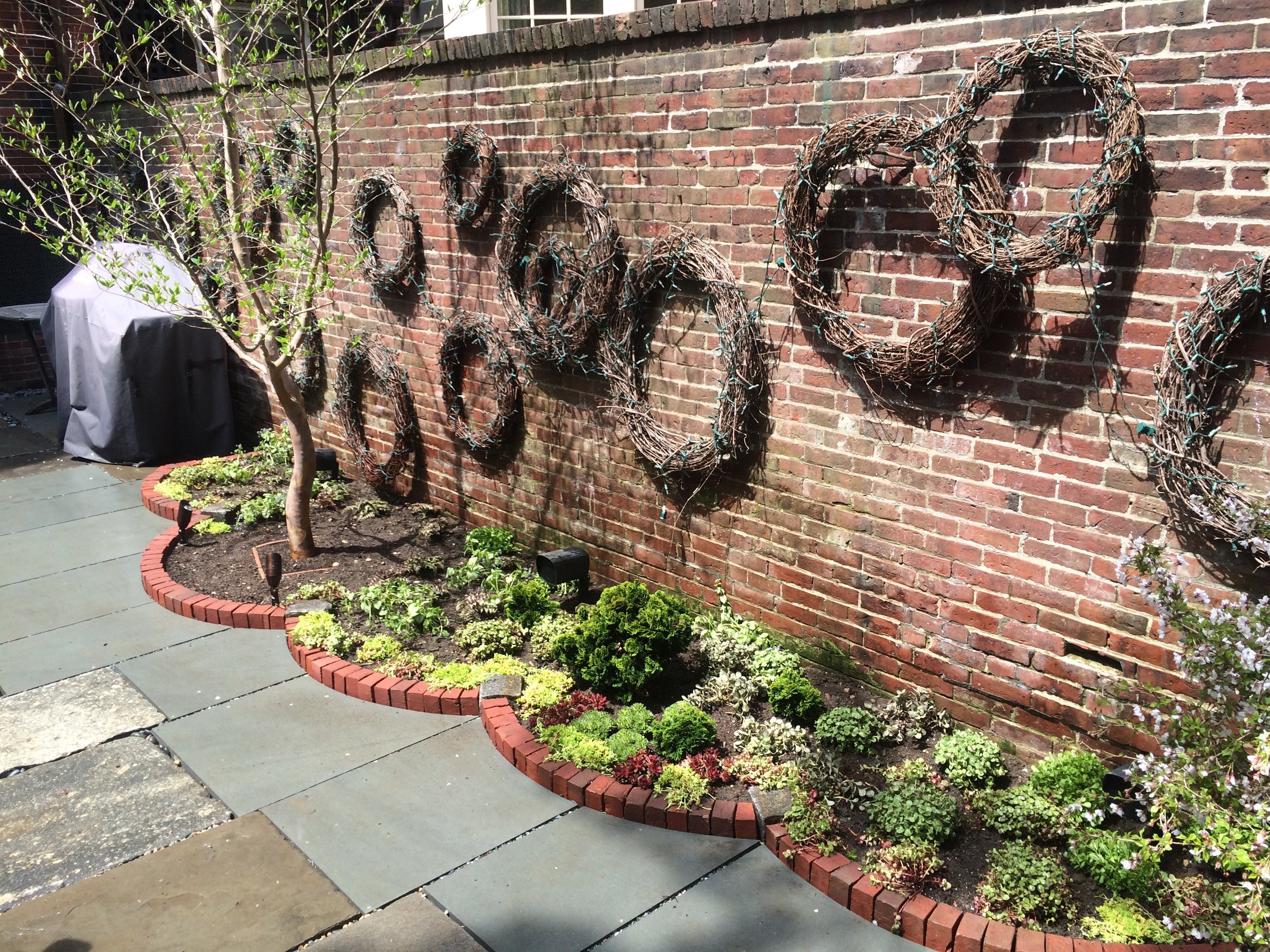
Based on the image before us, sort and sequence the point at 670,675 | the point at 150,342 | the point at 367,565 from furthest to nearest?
the point at 150,342 < the point at 367,565 < the point at 670,675

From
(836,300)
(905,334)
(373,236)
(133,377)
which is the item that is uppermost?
(373,236)

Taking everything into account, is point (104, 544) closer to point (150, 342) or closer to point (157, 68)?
point (150, 342)

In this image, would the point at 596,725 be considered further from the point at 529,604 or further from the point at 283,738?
the point at 283,738

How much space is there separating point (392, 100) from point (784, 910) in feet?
18.2

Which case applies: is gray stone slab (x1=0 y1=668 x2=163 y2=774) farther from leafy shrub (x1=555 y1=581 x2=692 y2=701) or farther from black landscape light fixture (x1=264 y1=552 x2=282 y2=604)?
leafy shrub (x1=555 y1=581 x2=692 y2=701)

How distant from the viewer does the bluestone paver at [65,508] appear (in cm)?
730

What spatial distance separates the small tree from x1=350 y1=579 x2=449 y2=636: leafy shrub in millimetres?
981

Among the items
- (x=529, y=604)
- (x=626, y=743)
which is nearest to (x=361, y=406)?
(x=529, y=604)

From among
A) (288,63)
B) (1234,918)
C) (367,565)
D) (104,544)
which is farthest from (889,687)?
(288,63)

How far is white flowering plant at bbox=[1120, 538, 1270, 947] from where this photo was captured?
2.88 metres

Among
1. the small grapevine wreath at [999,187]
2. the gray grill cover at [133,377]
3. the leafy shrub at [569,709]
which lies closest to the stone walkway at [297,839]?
the leafy shrub at [569,709]

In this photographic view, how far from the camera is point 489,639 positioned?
17.2 feet

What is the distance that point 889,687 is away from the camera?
457 centimetres

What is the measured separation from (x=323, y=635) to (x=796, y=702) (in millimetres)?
2526
